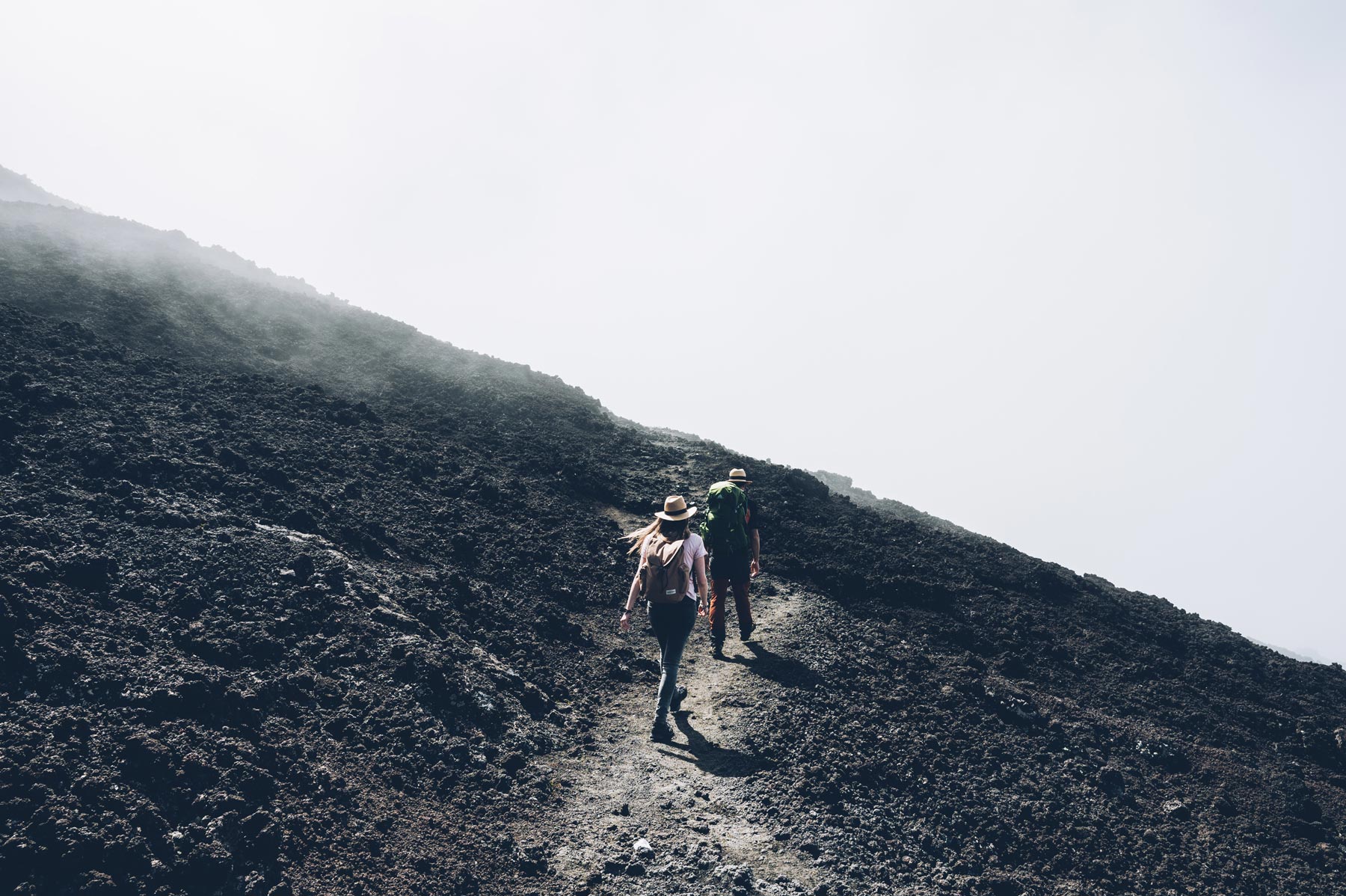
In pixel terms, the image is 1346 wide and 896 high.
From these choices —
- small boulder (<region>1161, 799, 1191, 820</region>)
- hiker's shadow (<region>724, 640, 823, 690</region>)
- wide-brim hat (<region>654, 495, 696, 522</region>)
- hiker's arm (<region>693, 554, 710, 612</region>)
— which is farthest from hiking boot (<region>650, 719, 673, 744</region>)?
small boulder (<region>1161, 799, 1191, 820</region>)

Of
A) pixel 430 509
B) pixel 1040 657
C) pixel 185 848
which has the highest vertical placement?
pixel 1040 657

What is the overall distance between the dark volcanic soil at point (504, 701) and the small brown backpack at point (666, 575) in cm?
137

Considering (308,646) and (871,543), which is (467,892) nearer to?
(308,646)

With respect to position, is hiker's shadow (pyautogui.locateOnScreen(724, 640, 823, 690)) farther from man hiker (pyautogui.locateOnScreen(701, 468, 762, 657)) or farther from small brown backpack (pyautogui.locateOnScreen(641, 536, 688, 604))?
small brown backpack (pyautogui.locateOnScreen(641, 536, 688, 604))

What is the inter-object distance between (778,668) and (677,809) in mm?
2546

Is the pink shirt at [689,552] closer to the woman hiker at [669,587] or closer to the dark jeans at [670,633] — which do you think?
the woman hiker at [669,587]

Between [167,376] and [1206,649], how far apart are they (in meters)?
14.5

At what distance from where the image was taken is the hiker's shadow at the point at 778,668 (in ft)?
24.8

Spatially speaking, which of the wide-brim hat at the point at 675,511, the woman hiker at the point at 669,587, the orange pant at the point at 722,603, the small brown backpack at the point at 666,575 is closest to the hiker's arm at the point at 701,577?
the woman hiker at the point at 669,587

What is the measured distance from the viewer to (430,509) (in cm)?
993

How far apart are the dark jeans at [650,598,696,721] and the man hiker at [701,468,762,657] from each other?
5.94 feet

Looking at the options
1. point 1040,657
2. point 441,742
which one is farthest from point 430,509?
point 1040,657

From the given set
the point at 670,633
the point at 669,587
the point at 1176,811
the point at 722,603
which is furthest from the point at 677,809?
the point at 1176,811

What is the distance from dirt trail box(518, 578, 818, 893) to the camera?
4.97 m
